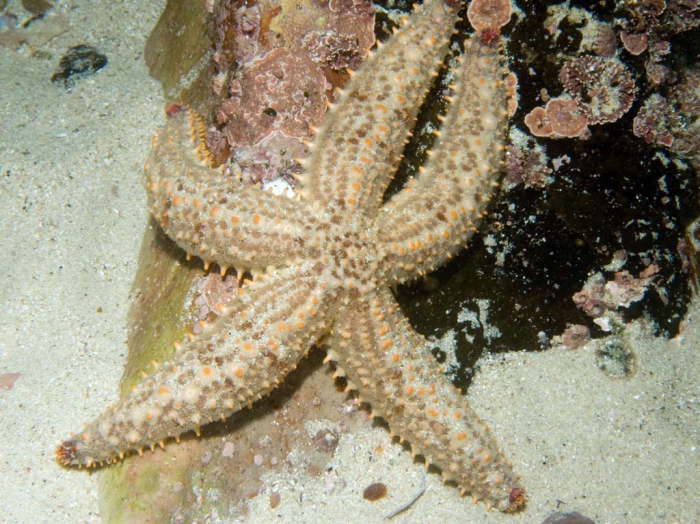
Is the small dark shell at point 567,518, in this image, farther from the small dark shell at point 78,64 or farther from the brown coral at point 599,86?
the small dark shell at point 78,64

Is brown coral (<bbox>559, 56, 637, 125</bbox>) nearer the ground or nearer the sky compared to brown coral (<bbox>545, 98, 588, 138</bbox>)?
nearer the sky

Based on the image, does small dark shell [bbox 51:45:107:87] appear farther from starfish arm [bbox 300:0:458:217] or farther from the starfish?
starfish arm [bbox 300:0:458:217]

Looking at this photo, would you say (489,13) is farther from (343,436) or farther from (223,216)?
(343,436)

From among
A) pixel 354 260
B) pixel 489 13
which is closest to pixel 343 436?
pixel 354 260

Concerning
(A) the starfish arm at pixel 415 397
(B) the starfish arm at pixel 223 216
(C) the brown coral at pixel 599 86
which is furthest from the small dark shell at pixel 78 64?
(C) the brown coral at pixel 599 86

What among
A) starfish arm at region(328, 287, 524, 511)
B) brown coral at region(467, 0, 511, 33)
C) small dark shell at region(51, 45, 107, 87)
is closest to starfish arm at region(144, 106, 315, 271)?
starfish arm at region(328, 287, 524, 511)

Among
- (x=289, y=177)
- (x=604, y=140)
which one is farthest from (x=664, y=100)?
(x=289, y=177)
